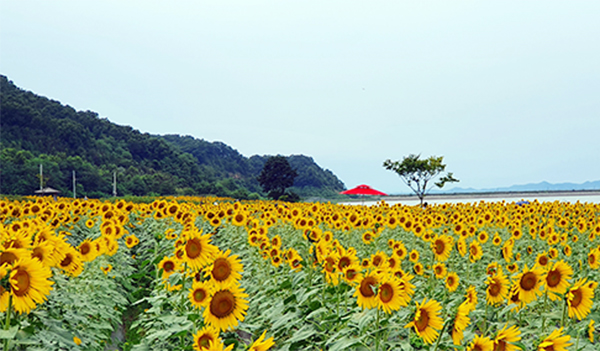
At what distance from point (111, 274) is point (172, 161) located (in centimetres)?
5508

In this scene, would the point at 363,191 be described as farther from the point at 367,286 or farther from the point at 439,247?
the point at 367,286

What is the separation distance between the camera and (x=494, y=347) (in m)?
1.91

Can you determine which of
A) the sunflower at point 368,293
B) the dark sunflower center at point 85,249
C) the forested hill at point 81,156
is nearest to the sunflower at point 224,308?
the sunflower at point 368,293

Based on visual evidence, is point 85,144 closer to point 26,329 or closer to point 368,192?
point 368,192

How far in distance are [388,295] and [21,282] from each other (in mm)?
2055

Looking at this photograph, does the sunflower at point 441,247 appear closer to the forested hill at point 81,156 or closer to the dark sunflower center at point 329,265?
the dark sunflower center at point 329,265

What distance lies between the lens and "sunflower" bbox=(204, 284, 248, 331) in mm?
2471

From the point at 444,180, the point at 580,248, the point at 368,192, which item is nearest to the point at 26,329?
the point at 580,248

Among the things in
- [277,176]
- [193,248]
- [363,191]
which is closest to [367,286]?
[193,248]

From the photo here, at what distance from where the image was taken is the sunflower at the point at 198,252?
298 centimetres

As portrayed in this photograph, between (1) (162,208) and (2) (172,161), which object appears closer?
(1) (162,208)

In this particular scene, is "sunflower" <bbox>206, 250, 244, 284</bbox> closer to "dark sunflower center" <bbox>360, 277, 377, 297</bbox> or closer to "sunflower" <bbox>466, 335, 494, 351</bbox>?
"dark sunflower center" <bbox>360, 277, 377, 297</bbox>

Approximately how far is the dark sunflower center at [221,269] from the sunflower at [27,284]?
0.94 metres

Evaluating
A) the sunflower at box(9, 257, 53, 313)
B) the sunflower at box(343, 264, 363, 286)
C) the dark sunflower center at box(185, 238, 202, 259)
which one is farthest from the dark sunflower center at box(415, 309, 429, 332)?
the sunflower at box(9, 257, 53, 313)
